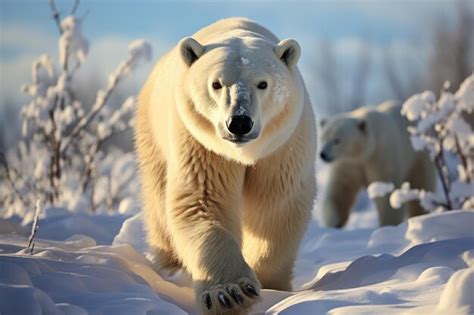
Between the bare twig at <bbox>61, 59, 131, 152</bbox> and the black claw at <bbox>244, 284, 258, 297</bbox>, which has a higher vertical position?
the bare twig at <bbox>61, 59, 131, 152</bbox>

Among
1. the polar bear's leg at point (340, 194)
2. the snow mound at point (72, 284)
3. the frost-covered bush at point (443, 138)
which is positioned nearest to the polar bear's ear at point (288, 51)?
the snow mound at point (72, 284)

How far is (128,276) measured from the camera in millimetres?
3904

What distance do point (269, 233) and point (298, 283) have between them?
72 cm

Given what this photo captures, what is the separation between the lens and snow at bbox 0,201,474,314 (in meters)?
3.13

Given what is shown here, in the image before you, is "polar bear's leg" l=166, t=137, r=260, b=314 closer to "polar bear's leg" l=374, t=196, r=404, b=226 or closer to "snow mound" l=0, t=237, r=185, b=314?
"snow mound" l=0, t=237, r=185, b=314

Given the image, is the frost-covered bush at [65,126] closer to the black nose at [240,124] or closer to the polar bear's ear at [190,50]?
the polar bear's ear at [190,50]

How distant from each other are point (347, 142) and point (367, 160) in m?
0.37

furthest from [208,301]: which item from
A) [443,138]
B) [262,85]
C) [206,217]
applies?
[443,138]

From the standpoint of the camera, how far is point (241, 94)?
3.69 m

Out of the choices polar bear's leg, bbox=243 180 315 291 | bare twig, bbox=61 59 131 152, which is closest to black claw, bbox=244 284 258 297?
polar bear's leg, bbox=243 180 315 291

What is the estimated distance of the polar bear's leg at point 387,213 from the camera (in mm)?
9430

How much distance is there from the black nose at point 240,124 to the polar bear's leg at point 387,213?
614cm

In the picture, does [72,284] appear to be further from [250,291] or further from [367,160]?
[367,160]

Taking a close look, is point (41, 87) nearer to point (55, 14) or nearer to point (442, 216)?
point (55, 14)
